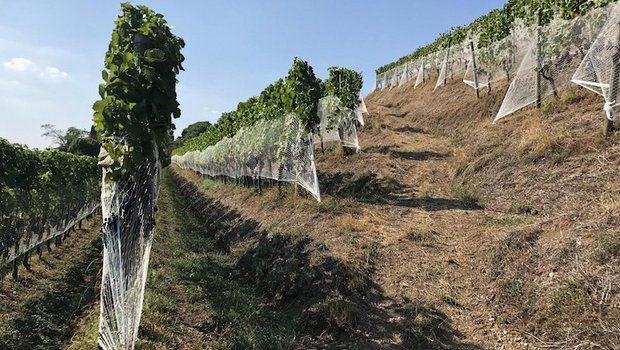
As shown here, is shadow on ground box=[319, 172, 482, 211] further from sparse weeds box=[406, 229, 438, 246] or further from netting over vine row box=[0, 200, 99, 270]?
netting over vine row box=[0, 200, 99, 270]

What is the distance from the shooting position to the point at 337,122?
45.4 ft

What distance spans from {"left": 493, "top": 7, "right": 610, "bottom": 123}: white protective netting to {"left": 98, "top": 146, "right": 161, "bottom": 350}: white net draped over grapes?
955cm

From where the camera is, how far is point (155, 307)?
203 inches

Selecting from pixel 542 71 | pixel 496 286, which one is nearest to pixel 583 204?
pixel 496 286

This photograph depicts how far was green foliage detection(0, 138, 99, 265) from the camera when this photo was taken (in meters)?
7.70

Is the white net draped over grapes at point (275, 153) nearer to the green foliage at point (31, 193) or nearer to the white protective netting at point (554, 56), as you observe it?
the green foliage at point (31, 193)

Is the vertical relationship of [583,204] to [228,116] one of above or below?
below

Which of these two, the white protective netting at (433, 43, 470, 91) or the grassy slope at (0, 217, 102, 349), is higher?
the white protective netting at (433, 43, 470, 91)

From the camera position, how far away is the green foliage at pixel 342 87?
54.3ft

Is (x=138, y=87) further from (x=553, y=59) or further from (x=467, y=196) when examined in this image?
(x=553, y=59)

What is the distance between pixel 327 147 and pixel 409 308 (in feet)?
34.8

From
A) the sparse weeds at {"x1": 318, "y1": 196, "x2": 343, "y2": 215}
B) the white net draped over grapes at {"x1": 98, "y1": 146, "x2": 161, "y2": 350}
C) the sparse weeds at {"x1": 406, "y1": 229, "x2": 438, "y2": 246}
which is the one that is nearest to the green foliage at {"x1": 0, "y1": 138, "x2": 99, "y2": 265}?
the white net draped over grapes at {"x1": 98, "y1": 146, "x2": 161, "y2": 350}

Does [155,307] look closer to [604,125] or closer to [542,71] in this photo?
[604,125]

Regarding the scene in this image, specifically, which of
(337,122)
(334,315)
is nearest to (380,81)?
(337,122)
